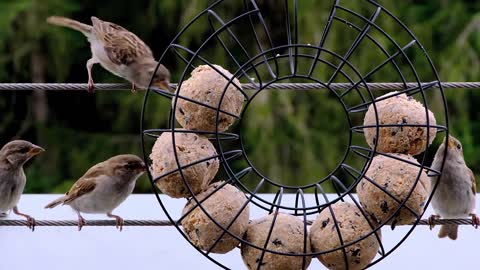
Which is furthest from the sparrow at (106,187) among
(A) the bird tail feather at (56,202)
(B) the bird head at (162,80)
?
(B) the bird head at (162,80)

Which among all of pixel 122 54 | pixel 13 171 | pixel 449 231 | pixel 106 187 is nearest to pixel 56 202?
pixel 106 187

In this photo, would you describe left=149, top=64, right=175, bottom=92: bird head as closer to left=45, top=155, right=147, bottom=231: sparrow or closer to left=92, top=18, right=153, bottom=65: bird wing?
left=92, top=18, right=153, bottom=65: bird wing

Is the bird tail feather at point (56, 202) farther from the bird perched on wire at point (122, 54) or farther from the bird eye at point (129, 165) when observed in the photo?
the bird perched on wire at point (122, 54)

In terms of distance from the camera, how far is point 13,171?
395 cm

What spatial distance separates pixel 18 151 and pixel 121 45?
697mm

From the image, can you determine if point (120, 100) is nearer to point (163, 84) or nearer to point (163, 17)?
point (163, 17)

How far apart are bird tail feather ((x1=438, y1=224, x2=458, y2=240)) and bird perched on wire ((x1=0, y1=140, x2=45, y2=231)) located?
4.97 feet

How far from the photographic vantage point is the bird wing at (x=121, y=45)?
344 centimetres

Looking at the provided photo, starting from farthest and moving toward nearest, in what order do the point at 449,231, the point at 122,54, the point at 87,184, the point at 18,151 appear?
the point at 18,151, the point at 87,184, the point at 449,231, the point at 122,54

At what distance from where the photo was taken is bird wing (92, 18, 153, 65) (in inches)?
135

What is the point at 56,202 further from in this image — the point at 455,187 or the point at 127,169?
the point at 455,187

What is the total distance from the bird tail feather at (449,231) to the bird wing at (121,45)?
1.20 m

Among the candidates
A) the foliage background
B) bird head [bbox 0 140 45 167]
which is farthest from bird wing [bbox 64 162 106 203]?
the foliage background

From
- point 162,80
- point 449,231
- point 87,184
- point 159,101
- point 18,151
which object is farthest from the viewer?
point 159,101
